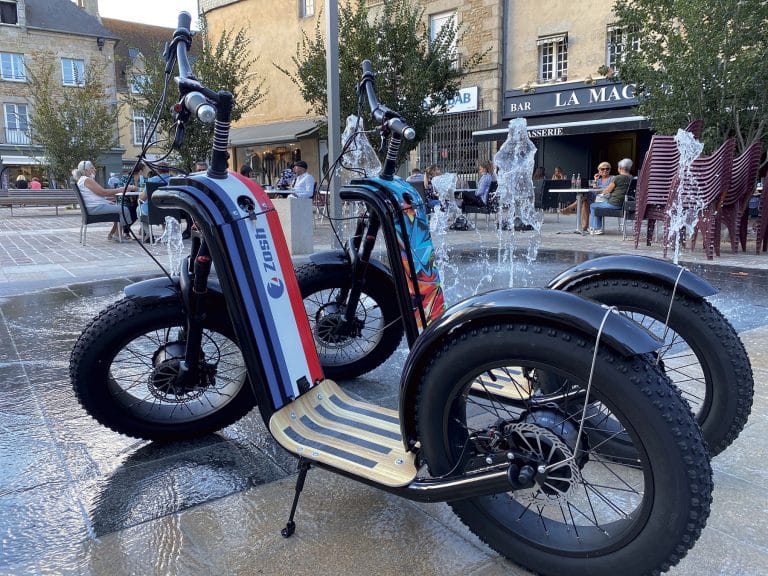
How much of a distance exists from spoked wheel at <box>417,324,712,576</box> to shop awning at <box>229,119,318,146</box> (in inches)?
891

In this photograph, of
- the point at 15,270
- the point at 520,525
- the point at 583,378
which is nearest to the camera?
the point at 583,378

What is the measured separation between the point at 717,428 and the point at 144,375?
96.1 inches

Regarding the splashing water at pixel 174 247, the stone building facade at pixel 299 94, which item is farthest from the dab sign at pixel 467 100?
the splashing water at pixel 174 247

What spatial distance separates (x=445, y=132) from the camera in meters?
22.4

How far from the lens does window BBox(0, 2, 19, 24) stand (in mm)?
37594

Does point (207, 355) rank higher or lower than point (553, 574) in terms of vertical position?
higher

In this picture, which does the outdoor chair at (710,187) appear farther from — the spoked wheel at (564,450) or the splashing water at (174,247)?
the spoked wheel at (564,450)

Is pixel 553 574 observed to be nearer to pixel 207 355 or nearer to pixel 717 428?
pixel 717 428

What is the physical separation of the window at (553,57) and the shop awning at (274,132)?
28.0 ft

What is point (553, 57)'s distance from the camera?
19797mm

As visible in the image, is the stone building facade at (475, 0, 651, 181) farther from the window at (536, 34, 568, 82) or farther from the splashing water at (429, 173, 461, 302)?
the splashing water at (429, 173, 461, 302)

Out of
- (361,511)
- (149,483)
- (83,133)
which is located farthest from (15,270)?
(83,133)

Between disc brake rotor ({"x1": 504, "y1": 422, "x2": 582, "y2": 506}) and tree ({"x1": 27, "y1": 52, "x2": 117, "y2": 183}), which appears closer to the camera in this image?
disc brake rotor ({"x1": 504, "y1": 422, "x2": 582, "y2": 506})

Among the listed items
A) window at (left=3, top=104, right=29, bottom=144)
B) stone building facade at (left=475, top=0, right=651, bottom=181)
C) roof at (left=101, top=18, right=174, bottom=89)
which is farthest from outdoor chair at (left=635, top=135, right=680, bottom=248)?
roof at (left=101, top=18, right=174, bottom=89)
